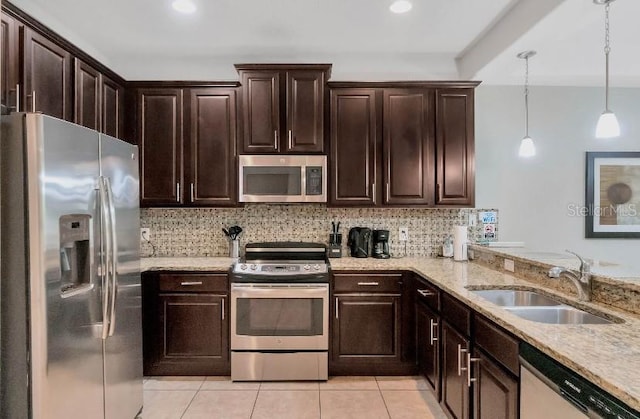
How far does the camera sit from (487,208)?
3693 millimetres

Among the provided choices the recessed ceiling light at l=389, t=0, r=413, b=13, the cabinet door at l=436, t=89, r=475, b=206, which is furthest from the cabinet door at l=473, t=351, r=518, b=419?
the recessed ceiling light at l=389, t=0, r=413, b=13

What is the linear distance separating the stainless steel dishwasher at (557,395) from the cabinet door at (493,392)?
0.08m

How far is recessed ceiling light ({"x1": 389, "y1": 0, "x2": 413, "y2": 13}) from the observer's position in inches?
102

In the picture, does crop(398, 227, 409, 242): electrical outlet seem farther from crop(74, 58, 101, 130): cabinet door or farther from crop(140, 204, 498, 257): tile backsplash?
crop(74, 58, 101, 130): cabinet door

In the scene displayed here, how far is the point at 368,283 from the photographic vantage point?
10.2ft

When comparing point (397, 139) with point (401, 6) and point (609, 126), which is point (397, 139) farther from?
point (609, 126)

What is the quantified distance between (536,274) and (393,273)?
1003 millimetres

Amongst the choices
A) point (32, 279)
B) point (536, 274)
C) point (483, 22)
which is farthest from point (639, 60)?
point (32, 279)

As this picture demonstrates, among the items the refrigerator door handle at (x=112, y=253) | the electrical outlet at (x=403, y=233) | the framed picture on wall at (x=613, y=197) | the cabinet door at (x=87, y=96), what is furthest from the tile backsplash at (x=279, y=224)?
the refrigerator door handle at (x=112, y=253)

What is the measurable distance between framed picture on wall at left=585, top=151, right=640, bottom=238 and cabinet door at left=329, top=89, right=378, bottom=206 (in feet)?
7.10

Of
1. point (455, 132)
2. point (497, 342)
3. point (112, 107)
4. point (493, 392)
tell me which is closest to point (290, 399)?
point (493, 392)

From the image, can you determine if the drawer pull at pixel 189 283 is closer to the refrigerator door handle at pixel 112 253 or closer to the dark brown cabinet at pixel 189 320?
the dark brown cabinet at pixel 189 320

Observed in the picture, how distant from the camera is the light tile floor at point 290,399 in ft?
8.48

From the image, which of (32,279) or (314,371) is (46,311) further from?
(314,371)
